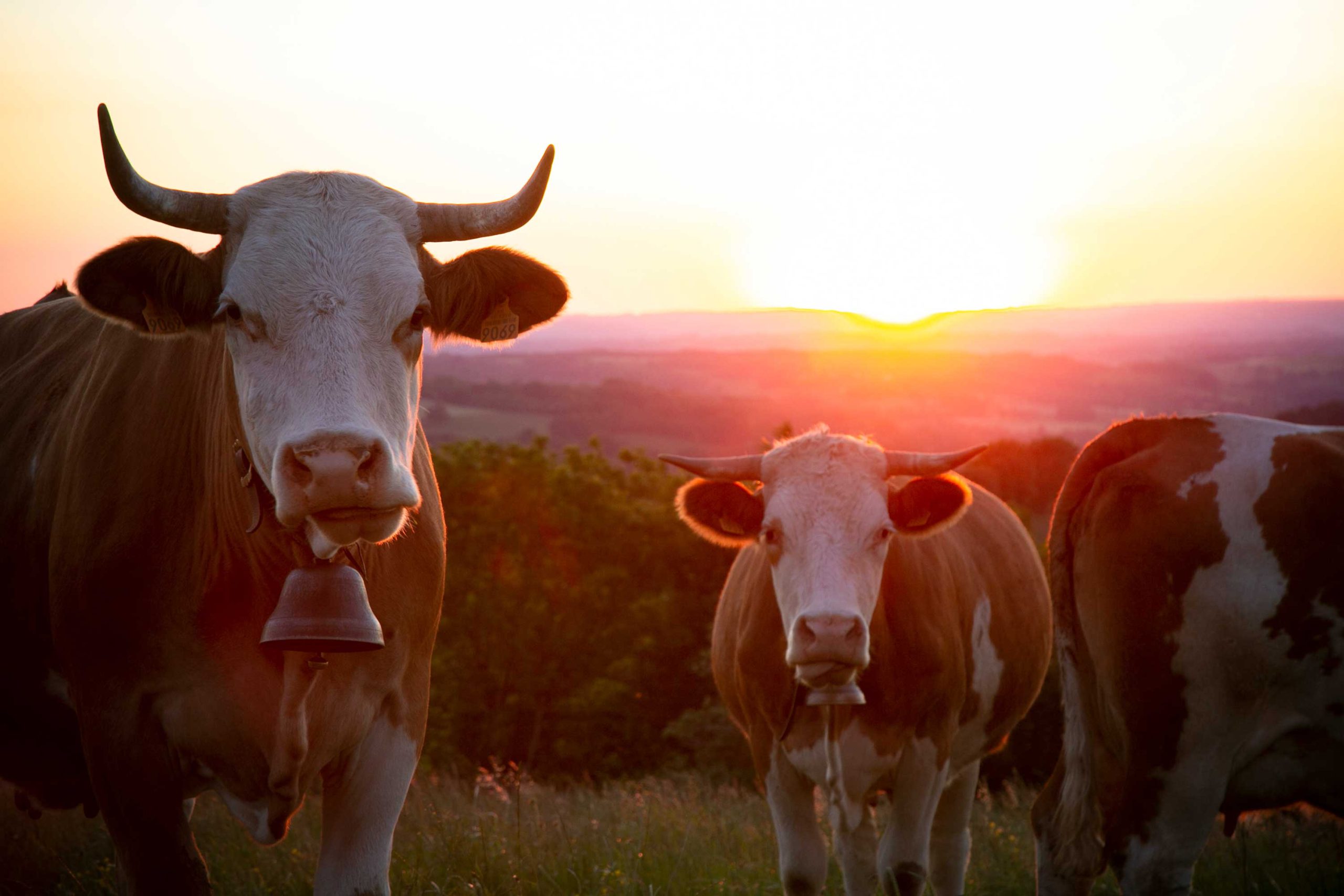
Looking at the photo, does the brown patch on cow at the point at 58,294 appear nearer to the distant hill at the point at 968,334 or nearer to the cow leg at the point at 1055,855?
the cow leg at the point at 1055,855

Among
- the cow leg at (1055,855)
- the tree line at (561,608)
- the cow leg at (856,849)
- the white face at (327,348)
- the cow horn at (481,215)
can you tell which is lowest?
the tree line at (561,608)

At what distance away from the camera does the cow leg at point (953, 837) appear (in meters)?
6.36

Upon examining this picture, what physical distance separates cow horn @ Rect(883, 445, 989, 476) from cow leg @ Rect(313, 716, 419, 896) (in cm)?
283

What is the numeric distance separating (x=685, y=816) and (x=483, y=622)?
97.2 ft

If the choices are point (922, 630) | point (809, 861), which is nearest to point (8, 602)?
point (809, 861)

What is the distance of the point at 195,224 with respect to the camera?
127 inches

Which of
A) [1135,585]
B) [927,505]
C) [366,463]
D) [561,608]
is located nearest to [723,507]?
[927,505]

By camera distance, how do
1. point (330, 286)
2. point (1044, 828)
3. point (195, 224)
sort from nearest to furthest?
point (330, 286) → point (195, 224) → point (1044, 828)

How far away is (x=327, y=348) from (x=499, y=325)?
0.91 m

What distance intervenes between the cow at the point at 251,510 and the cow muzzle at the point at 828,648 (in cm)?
162

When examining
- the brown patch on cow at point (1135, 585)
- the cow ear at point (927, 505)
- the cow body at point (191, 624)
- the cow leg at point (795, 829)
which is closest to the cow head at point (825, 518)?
the cow ear at point (927, 505)

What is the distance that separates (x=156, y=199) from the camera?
3.16 m

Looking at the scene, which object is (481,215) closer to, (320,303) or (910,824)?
(320,303)

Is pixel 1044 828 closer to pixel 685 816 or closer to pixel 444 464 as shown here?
pixel 685 816
